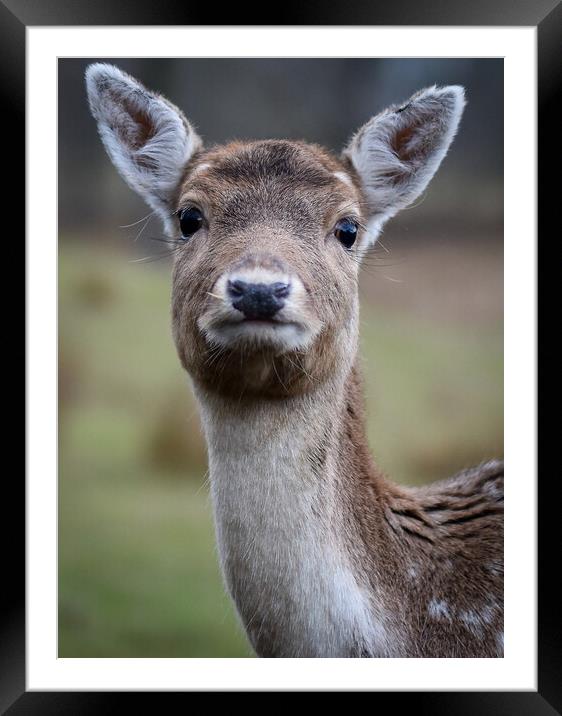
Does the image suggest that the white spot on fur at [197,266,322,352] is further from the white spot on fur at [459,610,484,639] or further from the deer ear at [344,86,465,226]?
the white spot on fur at [459,610,484,639]

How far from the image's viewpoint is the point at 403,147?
13.3 ft

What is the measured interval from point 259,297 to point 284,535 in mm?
951

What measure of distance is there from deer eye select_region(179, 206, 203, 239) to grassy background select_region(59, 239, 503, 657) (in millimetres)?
595

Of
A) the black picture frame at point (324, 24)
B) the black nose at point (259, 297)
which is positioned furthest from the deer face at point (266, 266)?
the black picture frame at point (324, 24)

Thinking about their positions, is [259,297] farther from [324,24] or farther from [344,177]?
[324,24]

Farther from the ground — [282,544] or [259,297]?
[259,297]

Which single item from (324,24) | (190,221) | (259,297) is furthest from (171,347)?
(324,24)

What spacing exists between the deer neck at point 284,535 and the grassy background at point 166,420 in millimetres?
351

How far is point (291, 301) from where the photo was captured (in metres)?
3.29

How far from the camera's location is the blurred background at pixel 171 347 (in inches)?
162

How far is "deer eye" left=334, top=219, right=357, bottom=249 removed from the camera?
382 cm
